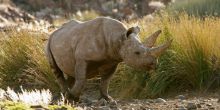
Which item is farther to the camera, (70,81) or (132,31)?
(70,81)

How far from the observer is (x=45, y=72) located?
11555mm

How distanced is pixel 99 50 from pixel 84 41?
27cm

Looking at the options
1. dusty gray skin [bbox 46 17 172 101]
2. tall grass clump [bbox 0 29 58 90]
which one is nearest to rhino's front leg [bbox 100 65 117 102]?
dusty gray skin [bbox 46 17 172 101]

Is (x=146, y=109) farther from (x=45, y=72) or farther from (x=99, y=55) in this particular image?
(x=45, y=72)

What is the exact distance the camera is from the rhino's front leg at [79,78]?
314 inches

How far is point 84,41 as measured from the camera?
805cm

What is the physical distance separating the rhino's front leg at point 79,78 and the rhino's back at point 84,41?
0.09 meters

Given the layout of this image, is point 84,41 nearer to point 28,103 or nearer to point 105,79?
point 105,79

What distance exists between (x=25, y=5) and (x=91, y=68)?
1408 inches

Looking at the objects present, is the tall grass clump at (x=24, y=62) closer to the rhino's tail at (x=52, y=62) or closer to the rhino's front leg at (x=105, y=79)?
the rhino's tail at (x=52, y=62)

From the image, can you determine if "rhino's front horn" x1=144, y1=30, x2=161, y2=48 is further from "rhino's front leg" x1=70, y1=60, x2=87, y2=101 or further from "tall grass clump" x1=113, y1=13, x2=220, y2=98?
"tall grass clump" x1=113, y1=13, x2=220, y2=98

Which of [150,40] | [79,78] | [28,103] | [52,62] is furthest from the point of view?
[52,62]

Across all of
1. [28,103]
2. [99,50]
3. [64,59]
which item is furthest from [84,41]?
[28,103]

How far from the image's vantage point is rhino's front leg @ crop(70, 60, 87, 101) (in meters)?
7.97
